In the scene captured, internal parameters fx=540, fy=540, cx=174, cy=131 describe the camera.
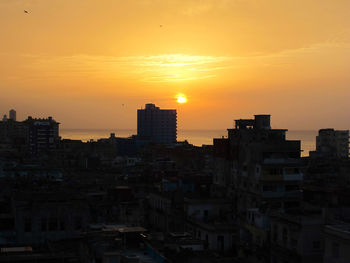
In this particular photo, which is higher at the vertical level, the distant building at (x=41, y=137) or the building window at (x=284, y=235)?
the distant building at (x=41, y=137)

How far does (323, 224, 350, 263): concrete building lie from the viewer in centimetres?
2650

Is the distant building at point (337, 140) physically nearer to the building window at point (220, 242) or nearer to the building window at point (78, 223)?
the building window at point (220, 242)

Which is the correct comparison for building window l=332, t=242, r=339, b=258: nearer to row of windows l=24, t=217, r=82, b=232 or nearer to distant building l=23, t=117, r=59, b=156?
row of windows l=24, t=217, r=82, b=232

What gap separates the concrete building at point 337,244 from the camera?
86.9 feet

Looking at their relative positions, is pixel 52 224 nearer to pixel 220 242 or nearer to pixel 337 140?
pixel 220 242

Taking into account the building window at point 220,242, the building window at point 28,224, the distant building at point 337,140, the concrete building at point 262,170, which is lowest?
the building window at point 220,242

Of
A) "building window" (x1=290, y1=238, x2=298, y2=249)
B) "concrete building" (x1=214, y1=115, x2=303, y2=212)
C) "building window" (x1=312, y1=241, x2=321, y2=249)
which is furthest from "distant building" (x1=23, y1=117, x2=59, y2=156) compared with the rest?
"building window" (x1=312, y1=241, x2=321, y2=249)

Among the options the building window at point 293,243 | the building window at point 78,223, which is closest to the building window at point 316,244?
the building window at point 293,243

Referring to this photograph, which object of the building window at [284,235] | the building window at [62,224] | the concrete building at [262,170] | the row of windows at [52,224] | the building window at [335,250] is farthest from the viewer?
the concrete building at [262,170]

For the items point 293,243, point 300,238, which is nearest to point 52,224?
point 293,243

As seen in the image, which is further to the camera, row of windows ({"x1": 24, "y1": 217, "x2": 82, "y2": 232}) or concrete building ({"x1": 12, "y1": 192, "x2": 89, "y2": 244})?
row of windows ({"x1": 24, "y1": 217, "x2": 82, "y2": 232})

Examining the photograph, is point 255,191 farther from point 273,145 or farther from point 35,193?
point 35,193

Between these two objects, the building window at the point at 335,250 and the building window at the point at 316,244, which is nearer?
the building window at the point at 335,250

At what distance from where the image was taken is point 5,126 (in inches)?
7372
